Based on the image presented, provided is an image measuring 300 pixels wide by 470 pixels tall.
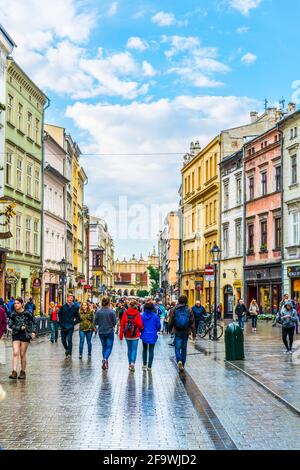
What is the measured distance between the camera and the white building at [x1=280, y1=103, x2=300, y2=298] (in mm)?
42328

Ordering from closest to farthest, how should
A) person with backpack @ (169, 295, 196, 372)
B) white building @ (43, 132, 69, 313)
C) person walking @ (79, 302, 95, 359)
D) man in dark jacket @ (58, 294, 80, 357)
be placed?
person with backpack @ (169, 295, 196, 372), man in dark jacket @ (58, 294, 80, 357), person walking @ (79, 302, 95, 359), white building @ (43, 132, 69, 313)

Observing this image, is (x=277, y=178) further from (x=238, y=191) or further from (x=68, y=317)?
(x=68, y=317)

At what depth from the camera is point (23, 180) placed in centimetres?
4441

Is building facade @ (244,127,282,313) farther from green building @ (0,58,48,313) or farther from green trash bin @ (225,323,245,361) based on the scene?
green trash bin @ (225,323,245,361)

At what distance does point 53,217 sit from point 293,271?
19.5m

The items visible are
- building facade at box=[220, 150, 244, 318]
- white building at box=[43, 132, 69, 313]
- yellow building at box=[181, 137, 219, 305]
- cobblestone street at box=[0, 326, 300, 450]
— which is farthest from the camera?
yellow building at box=[181, 137, 219, 305]

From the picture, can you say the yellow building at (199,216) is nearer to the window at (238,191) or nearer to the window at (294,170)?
the window at (238,191)

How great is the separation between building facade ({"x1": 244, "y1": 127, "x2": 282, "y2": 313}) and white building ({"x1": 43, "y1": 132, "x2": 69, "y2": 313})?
13669 mm

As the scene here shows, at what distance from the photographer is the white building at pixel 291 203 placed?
42.3m

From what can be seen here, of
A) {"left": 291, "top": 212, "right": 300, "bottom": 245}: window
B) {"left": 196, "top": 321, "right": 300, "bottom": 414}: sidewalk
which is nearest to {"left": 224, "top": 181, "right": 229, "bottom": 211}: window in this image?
{"left": 291, "top": 212, "right": 300, "bottom": 245}: window

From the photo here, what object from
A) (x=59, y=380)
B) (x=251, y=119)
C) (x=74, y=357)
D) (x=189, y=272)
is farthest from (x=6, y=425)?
(x=189, y=272)

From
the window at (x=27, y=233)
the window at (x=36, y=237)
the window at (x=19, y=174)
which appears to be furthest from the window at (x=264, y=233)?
the window at (x=19, y=174)
